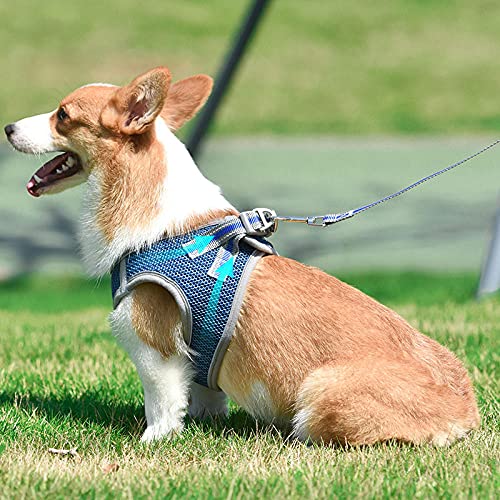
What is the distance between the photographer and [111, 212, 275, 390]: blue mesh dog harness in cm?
357

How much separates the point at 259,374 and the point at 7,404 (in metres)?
1.36

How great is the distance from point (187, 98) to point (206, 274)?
3.18 feet

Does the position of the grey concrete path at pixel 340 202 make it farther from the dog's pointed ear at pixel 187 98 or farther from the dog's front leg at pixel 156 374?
the dog's front leg at pixel 156 374

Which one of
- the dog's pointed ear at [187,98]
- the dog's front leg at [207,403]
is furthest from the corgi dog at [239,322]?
the dog's front leg at [207,403]

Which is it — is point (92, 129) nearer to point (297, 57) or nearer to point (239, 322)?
point (239, 322)

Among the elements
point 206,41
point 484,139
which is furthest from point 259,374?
point 206,41

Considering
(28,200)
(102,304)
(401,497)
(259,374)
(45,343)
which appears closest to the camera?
(401,497)

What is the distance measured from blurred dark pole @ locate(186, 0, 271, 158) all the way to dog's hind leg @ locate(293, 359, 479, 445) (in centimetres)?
577

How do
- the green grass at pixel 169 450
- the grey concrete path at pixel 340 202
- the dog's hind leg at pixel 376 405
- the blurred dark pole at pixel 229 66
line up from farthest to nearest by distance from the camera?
the grey concrete path at pixel 340 202 < the blurred dark pole at pixel 229 66 < the dog's hind leg at pixel 376 405 < the green grass at pixel 169 450

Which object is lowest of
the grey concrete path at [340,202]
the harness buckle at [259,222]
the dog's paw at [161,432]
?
the grey concrete path at [340,202]

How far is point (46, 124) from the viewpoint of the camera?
3.81m

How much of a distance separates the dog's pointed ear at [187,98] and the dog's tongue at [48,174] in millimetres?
545

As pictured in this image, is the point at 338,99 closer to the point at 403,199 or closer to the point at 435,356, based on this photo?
the point at 403,199

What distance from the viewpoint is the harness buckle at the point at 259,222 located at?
366 centimetres
